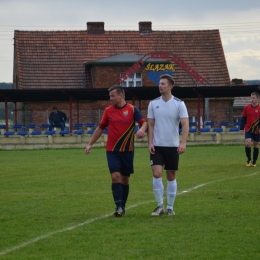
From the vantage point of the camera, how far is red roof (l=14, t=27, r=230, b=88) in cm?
6425

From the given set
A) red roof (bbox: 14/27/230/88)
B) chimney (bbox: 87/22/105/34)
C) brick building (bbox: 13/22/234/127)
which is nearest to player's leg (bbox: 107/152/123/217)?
brick building (bbox: 13/22/234/127)

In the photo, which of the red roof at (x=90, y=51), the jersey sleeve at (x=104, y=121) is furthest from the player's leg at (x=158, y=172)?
the red roof at (x=90, y=51)

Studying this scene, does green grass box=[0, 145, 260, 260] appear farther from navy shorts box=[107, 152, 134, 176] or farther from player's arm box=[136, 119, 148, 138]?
player's arm box=[136, 119, 148, 138]

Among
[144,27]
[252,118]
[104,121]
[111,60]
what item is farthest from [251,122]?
[144,27]

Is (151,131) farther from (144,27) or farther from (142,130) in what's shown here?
(144,27)

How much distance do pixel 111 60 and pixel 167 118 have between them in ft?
164

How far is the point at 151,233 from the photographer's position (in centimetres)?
953

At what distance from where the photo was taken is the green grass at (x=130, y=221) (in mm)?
8359

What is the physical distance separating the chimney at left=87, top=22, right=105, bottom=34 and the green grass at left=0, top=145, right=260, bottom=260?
49.2 m

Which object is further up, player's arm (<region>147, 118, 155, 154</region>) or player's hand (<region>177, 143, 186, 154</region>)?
player's arm (<region>147, 118, 155, 154</region>)

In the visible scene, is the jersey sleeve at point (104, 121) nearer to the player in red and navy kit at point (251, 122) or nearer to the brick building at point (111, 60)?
the player in red and navy kit at point (251, 122)

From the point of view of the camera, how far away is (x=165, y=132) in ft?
37.3

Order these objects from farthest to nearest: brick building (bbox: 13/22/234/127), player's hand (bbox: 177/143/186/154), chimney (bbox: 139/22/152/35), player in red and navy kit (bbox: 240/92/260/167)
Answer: chimney (bbox: 139/22/152/35)
brick building (bbox: 13/22/234/127)
player in red and navy kit (bbox: 240/92/260/167)
player's hand (bbox: 177/143/186/154)

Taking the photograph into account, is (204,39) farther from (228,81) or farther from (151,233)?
(151,233)
